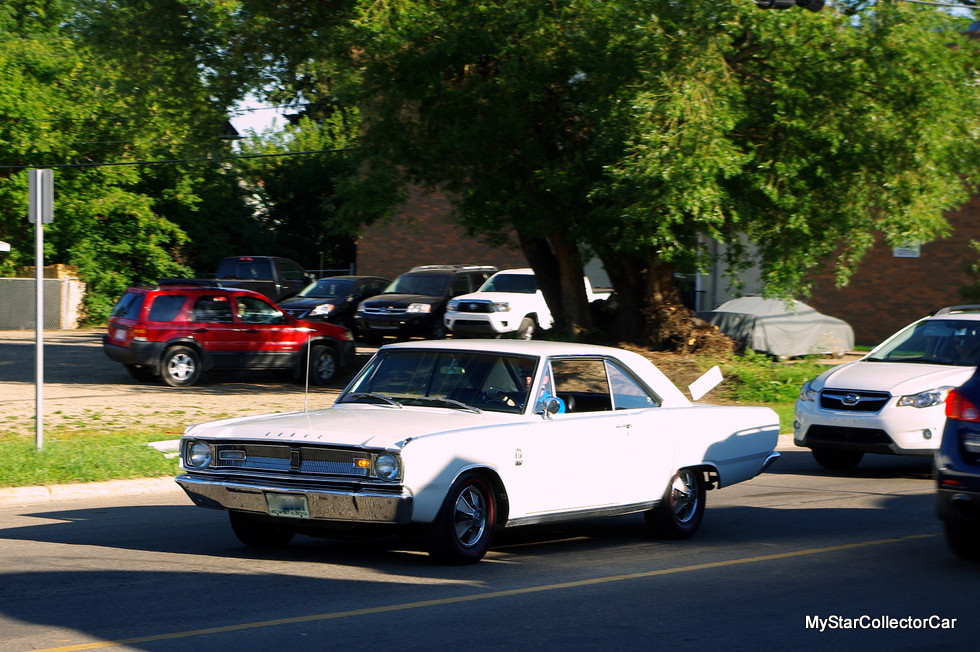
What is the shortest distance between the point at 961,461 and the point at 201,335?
15.5 meters

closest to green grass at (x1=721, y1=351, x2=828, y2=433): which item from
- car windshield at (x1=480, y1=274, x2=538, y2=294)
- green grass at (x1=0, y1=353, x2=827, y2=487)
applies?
green grass at (x1=0, y1=353, x2=827, y2=487)

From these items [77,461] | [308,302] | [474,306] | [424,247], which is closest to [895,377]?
[77,461]

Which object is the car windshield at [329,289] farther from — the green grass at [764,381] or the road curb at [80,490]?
the road curb at [80,490]

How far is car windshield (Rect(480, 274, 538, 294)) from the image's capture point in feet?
90.7

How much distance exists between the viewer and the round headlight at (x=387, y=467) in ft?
23.4

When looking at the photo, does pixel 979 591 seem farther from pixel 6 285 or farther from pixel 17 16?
pixel 17 16

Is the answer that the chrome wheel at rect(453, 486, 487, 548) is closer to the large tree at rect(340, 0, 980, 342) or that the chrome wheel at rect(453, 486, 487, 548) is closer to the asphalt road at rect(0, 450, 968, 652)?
the asphalt road at rect(0, 450, 968, 652)

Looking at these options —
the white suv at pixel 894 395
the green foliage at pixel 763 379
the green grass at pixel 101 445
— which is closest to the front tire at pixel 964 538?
the white suv at pixel 894 395

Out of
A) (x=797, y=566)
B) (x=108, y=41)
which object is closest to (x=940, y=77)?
(x=797, y=566)

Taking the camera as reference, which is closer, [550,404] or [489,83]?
[550,404]

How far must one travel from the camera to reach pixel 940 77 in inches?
687

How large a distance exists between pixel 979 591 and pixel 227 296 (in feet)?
53.2

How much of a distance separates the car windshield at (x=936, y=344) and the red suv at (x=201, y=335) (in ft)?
36.2

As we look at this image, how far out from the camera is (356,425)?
25.0 ft
